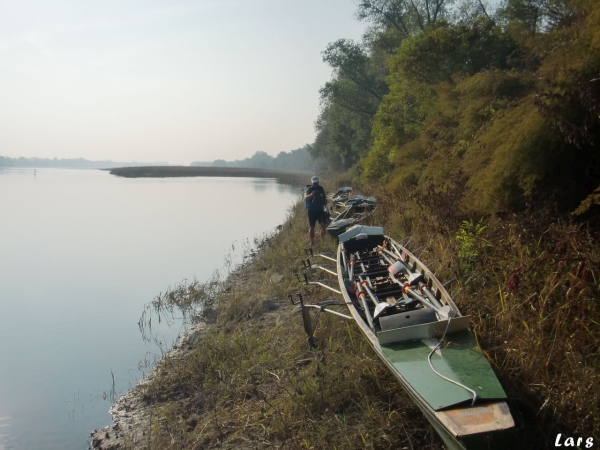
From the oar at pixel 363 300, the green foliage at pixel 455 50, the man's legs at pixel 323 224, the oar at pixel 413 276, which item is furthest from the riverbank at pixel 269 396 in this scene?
the green foliage at pixel 455 50

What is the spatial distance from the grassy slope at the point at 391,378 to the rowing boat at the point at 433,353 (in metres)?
0.32

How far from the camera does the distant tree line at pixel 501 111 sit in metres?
7.07

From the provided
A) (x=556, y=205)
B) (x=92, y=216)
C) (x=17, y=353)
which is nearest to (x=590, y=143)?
(x=556, y=205)

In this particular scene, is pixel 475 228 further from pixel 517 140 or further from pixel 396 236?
pixel 396 236

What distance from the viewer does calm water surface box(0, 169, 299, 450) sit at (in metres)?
7.11

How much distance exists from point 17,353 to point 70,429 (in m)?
3.09

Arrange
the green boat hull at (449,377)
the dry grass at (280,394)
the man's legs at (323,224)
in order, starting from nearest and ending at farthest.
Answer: the green boat hull at (449,377), the dry grass at (280,394), the man's legs at (323,224)

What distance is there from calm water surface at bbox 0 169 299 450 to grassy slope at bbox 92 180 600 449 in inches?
47.4

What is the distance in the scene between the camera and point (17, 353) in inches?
353

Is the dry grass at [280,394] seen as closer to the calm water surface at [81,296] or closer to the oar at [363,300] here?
the oar at [363,300]

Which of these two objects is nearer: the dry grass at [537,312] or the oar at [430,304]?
the dry grass at [537,312]

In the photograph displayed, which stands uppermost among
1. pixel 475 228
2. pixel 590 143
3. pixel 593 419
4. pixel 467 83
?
pixel 467 83

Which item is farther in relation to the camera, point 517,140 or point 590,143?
point 517,140

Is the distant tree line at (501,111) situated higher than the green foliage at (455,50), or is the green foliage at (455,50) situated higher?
the green foliage at (455,50)
